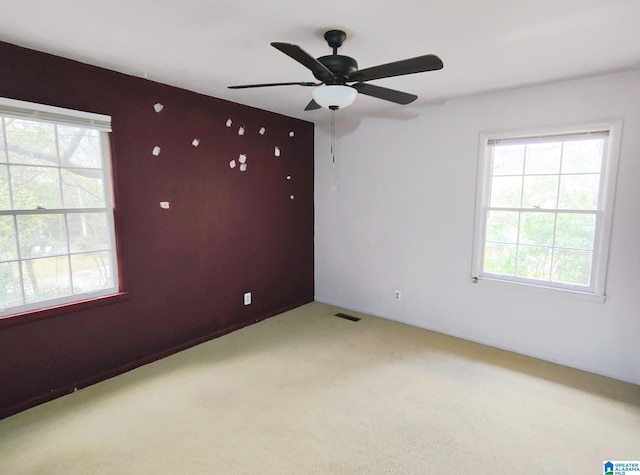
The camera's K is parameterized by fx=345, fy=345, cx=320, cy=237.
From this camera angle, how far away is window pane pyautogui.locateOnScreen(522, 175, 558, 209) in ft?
9.61

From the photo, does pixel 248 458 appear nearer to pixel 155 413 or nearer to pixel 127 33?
pixel 155 413

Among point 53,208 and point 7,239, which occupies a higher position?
point 53,208

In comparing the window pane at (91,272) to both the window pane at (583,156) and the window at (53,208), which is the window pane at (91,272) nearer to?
the window at (53,208)

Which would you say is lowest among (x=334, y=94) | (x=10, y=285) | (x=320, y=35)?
(x=10, y=285)

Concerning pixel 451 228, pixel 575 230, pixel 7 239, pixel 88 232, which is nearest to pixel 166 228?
pixel 88 232

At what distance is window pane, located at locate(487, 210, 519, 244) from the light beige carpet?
3.42ft

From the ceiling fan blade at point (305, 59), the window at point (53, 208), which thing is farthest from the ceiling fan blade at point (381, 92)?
the window at point (53, 208)

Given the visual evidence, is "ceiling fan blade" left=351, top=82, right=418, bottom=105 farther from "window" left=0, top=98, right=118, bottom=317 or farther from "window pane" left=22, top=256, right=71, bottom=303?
"window pane" left=22, top=256, right=71, bottom=303

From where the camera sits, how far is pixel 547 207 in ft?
9.72

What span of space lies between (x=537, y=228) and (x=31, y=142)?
3910 mm

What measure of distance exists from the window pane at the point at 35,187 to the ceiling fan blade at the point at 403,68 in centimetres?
213

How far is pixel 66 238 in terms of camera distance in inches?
97.0

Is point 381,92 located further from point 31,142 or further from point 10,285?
point 10,285

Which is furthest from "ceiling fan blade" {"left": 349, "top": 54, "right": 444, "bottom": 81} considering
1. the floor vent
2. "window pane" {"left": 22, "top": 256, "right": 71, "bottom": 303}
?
the floor vent
